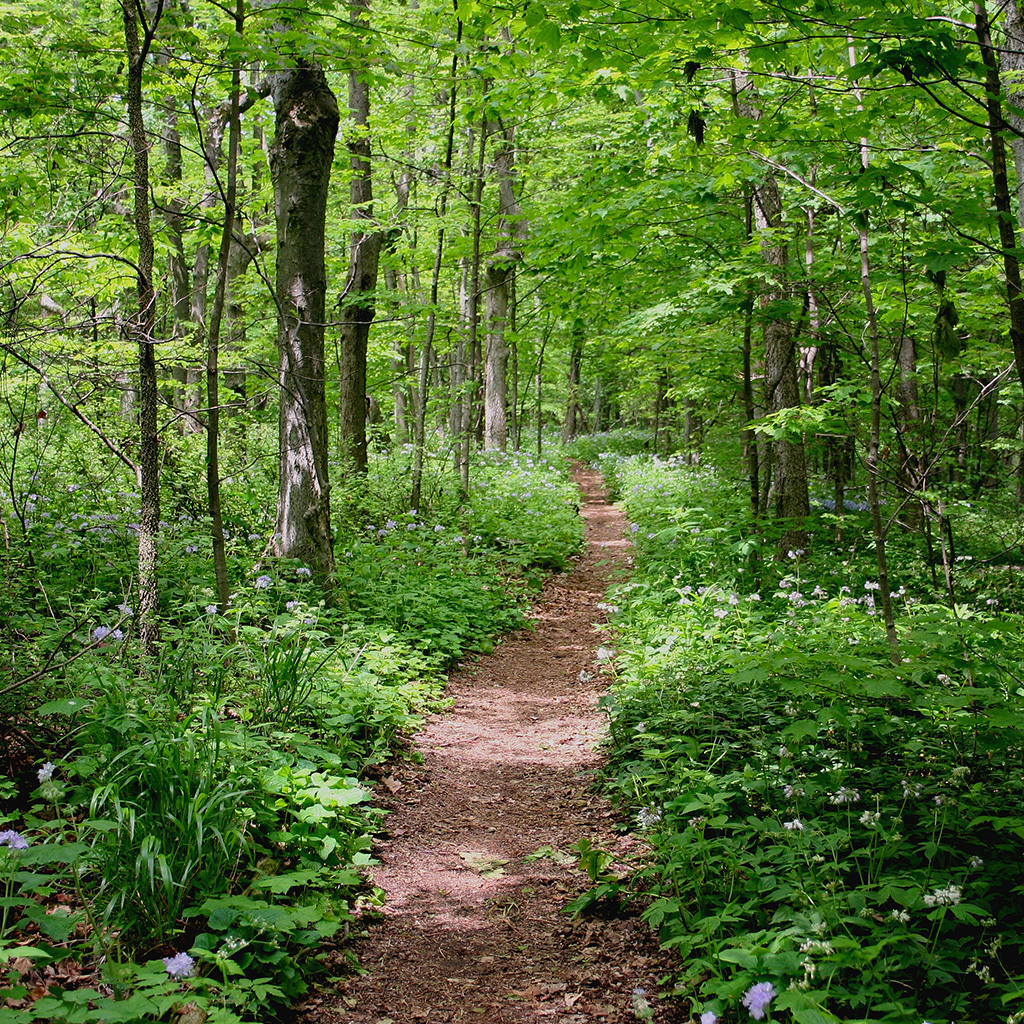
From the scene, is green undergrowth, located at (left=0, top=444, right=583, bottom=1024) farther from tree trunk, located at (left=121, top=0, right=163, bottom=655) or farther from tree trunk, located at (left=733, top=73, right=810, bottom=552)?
tree trunk, located at (left=733, top=73, right=810, bottom=552)

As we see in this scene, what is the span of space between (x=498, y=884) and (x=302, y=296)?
14.7 ft

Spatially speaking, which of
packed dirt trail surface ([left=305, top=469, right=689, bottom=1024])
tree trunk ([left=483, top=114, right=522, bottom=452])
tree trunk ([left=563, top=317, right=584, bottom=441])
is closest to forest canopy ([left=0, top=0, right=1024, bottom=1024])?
packed dirt trail surface ([left=305, top=469, right=689, bottom=1024])

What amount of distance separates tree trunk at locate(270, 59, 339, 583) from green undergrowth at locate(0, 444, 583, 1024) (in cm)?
42

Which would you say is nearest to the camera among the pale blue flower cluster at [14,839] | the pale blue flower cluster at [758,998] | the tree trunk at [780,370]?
the pale blue flower cluster at [758,998]

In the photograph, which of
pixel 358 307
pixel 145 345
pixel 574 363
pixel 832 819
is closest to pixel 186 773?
pixel 145 345

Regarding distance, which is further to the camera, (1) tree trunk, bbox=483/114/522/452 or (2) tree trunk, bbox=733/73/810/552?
(1) tree trunk, bbox=483/114/522/452

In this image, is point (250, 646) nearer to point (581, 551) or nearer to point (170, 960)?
point (170, 960)

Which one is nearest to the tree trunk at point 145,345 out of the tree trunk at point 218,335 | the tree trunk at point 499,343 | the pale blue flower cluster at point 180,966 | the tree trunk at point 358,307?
the tree trunk at point 218,335

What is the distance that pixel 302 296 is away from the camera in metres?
5.68

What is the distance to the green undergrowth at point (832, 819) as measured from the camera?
2125 millimetres

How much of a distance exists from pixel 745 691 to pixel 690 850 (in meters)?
1.76

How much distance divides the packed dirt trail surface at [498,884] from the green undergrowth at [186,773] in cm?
20

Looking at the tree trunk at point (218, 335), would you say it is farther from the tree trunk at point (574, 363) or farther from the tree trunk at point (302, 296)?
the tree trunk at point (574, 363)

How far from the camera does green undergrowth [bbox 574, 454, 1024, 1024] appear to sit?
212 centimetres
